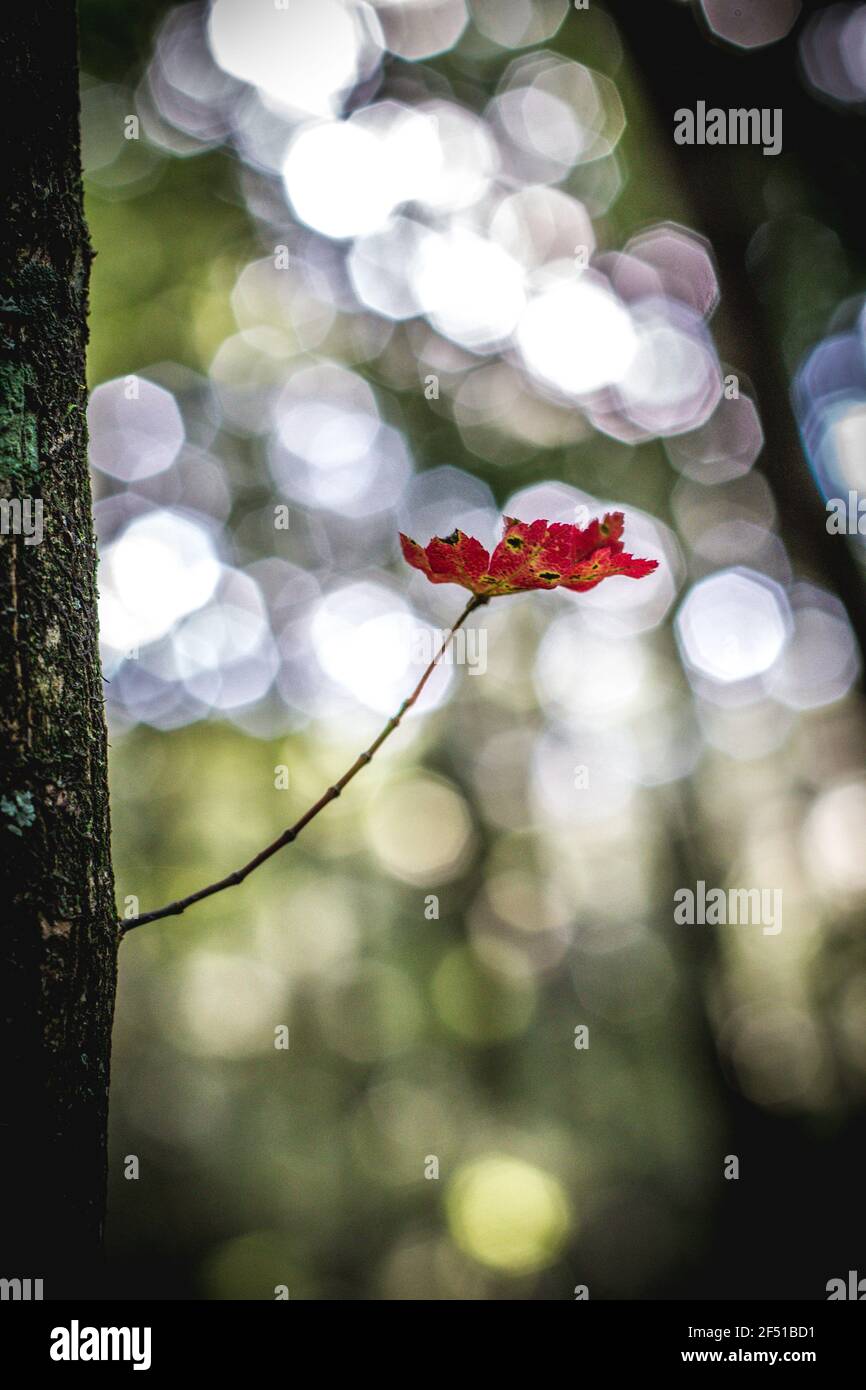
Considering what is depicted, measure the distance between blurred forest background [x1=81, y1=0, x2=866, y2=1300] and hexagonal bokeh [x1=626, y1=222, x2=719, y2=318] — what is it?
0.03 metres

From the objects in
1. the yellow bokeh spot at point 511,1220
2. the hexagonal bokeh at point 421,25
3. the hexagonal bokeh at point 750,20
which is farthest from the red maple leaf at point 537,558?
the yellow bokeh spot at point 511,1220

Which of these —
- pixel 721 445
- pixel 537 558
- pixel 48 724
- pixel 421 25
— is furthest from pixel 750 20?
pixel 48 724

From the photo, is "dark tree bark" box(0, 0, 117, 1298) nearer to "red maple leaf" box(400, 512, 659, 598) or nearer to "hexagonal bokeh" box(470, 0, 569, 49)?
"red maple leaf" box(400, 512, 659, 598)

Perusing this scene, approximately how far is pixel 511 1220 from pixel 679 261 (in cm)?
776

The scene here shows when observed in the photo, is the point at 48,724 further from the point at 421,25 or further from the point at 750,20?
the point at 421,25

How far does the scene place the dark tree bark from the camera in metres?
0.84

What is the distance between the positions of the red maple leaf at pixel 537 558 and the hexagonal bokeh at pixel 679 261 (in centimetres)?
473

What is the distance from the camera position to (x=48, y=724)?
2.91 feet

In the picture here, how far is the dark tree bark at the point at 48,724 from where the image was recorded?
0.84 m

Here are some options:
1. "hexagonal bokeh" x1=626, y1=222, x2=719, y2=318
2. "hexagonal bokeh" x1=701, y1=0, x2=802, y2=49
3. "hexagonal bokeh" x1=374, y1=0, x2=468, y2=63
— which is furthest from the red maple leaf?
"hexagonal bokeh" x1=374, y1=0, x2=468, y2=63

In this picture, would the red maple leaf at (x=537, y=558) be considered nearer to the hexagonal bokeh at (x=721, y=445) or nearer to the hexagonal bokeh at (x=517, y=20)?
the hexagonal bokeh at (x=721, y=445)

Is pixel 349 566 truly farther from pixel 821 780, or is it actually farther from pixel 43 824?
pixel 43 824

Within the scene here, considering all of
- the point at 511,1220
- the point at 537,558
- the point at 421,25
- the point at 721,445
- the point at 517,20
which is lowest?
the point at 511,1220
